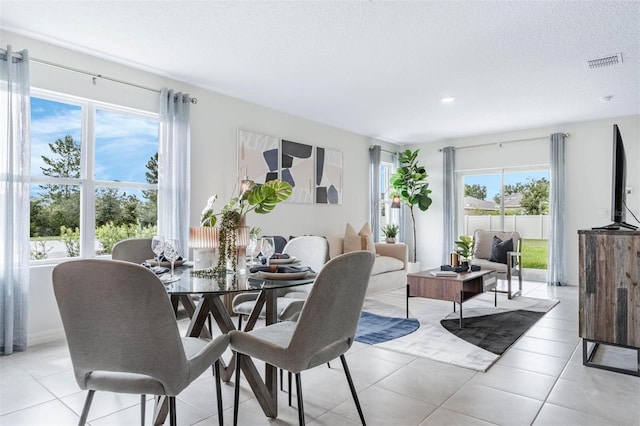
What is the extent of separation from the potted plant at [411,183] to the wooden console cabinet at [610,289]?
440 centimetres

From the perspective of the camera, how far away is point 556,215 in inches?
247

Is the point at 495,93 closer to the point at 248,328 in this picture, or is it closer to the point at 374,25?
the point at 374,25

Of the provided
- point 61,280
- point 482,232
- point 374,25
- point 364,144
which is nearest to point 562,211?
point 482,232

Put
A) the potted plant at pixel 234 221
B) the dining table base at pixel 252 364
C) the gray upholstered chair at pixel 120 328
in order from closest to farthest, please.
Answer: the gray upholstered chair at pixel 120 328
the dining table base at pixel 252 364
the potted plant at pixel 234 221

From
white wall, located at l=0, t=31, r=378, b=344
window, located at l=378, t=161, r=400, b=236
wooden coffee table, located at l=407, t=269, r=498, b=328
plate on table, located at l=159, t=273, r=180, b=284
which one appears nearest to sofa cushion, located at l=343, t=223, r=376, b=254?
white wall, located at l=0, t=31, r=378, b=344

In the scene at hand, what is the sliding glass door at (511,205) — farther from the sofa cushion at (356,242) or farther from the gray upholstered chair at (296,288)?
the gray upholstered chair at (296,288)

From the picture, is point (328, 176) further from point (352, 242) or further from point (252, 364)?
point (252, 364)

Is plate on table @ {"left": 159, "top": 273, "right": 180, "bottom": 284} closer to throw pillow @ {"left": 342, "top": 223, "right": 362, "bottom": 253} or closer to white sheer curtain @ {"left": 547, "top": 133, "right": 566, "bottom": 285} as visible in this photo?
throw pillow @ {"left": 342, "top": 223, "right": 362, "bottom": 253}

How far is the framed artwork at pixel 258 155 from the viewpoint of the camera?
503cm

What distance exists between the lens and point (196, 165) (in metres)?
4.53

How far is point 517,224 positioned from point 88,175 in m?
6.61

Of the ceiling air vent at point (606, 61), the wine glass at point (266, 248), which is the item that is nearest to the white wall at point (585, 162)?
the ceiling air vent at point (606, 61)

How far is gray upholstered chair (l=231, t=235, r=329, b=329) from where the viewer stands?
8.63 ft

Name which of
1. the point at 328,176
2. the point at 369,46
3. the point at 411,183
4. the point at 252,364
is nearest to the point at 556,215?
the point at 411,183
